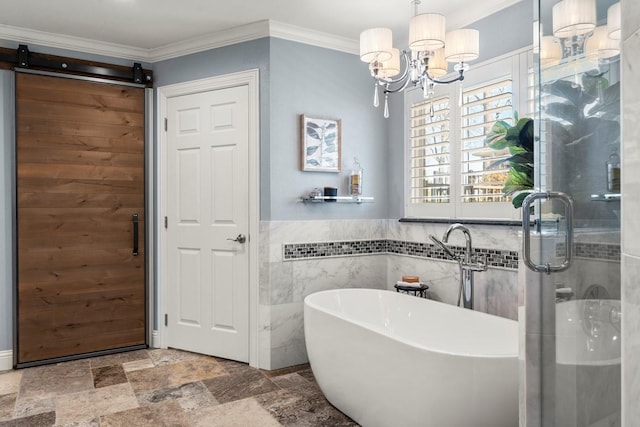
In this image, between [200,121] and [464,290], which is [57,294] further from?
[464,290]

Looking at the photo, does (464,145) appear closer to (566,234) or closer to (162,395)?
(566,234)

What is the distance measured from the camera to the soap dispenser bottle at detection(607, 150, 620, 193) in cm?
71

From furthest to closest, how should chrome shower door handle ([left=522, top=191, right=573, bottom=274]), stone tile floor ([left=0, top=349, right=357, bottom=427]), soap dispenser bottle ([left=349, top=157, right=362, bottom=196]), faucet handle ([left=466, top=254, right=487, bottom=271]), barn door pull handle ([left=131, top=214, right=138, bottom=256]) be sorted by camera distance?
barn door pull handle ([left=131, top=214, right=138, bottom=256]) < soap dispenser bottle ([left=349, top=157, right=362, bottom=196]) < faucet handle ([left=466, top=254, right=487, bottom=271]) < stone tile floor ([left=0, top=349, right=357, bottom=427]) < chrome shower door handle ([left=522, top=191, right=573, bottom=274])

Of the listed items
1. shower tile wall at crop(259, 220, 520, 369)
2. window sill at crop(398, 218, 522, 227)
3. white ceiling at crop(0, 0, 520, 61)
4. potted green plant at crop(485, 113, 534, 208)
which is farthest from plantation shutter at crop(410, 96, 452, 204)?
potted green plant at crop(485, 113, 534, 208)

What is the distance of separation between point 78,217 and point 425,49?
278cm

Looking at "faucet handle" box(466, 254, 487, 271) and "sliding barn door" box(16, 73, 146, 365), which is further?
"sliding barn door" box(16, 73, 146, 365)

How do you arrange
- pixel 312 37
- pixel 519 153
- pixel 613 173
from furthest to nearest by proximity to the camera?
pixel 312 37
pixel 519 153
pixel 613 173

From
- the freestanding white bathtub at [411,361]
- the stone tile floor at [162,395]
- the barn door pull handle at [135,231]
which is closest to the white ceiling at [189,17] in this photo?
the barn door pull handle at [135,231]

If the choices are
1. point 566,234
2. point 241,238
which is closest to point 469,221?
point 241,238

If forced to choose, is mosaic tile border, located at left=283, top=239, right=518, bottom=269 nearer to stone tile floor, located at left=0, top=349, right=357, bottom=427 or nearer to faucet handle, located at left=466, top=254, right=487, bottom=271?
faucet handle, located at left=466, top=254, right=487, bottom=271

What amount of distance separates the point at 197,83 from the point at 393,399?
8.81ft

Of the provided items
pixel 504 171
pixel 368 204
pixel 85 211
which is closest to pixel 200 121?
pixel 85 211

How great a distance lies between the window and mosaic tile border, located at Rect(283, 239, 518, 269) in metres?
0.24

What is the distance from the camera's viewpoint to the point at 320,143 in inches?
139
